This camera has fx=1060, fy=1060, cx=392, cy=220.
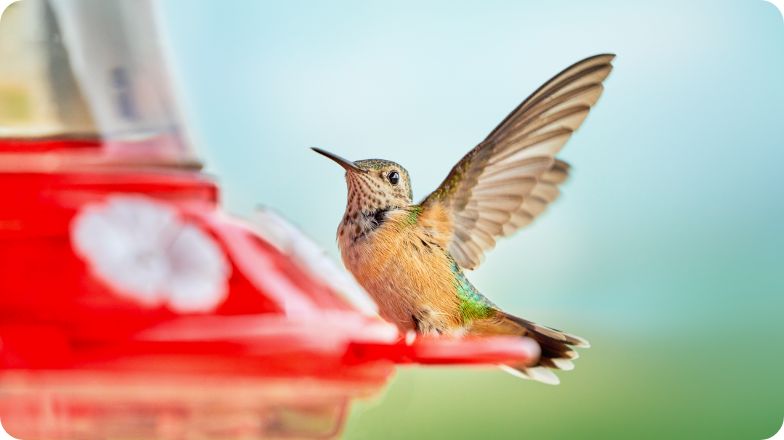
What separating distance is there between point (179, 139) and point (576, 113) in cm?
74

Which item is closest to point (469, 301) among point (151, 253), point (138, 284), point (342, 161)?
point (342, 161)

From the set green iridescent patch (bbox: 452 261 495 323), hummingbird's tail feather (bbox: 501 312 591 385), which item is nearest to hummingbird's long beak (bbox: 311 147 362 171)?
green iridescent patch (bbox: 452 261 495 323)

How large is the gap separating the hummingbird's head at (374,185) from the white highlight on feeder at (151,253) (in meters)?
0.52

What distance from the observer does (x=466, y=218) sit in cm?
229

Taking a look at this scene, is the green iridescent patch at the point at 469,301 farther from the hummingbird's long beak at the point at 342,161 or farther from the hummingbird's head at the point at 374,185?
the hummingbird's long beak at the point at 342,161

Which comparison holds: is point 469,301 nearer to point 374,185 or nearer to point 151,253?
point 374,185

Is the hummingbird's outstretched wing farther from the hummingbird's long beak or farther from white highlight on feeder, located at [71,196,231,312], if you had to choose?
white highlight on feeder, located at [71,196,231,312]

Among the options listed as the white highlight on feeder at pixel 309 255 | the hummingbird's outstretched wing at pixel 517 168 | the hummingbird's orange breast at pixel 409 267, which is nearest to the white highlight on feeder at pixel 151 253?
the white highlight on feeder at pixel 309 255

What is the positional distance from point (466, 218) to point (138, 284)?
3.46 ft

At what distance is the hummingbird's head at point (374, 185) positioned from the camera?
2057 millimetres

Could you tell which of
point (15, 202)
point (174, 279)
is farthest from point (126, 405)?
point (15, 202)

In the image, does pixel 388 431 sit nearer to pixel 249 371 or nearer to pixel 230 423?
pixel 230 423

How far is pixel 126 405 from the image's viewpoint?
144 cm

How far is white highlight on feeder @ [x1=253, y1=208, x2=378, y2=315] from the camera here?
173 centimetres
